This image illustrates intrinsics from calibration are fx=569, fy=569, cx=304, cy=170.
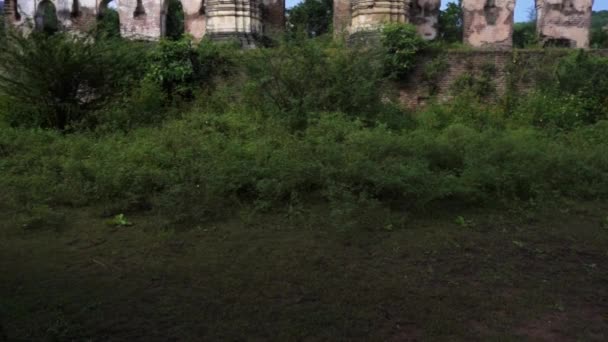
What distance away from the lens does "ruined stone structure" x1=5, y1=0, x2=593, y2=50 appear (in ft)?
41.5

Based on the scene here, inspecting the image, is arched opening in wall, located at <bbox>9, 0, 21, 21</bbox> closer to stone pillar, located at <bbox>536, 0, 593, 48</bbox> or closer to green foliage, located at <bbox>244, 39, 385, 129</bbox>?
green foliage, located at <bbox>244, 39, 385, 129</bbox>

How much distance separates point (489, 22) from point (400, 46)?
5.94 metres

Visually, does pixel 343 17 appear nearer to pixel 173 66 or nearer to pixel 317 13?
pixel 173 66

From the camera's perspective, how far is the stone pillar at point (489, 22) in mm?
15633

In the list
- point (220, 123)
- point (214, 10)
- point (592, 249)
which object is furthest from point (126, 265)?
point (214, 10)

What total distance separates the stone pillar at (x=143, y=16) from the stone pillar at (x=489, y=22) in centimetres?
931

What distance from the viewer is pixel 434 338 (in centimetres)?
311

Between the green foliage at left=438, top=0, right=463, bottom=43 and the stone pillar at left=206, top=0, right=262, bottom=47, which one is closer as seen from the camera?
the stone pillar at left=206, top=0, right=262, bottom=47

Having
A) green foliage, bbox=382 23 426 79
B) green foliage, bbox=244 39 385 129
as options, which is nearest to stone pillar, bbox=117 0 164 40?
green foliage, bbox=382 23 426 79

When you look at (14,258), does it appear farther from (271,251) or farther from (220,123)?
(220,123)

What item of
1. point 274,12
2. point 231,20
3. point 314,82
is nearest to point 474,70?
point 314,82

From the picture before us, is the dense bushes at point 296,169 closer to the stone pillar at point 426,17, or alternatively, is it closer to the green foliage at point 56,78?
the green foliage at point 56,78

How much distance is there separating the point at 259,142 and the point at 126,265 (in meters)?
2.99

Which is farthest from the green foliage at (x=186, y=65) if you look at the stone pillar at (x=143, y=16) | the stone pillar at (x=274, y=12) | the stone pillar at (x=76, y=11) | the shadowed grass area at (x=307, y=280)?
the stone pillar at (x=76, y=11)
